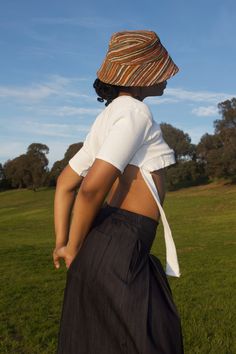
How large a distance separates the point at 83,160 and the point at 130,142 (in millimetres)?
499

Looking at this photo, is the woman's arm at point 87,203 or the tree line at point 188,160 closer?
the woman's arm at point 87,203

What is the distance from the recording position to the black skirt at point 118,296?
2287 millimetres

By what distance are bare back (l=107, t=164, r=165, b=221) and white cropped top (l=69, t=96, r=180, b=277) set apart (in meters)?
0.04

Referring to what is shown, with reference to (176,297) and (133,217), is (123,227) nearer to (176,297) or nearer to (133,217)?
(133,217)

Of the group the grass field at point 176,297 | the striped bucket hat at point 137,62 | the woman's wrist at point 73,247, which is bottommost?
the grass field at point 176,297

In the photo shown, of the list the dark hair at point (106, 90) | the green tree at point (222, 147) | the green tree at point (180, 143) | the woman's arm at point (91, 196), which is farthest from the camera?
the green tree at point (180, 143)

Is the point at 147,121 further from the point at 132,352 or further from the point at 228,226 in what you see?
the point at 228,226

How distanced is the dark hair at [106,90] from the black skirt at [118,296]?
2.19 ft

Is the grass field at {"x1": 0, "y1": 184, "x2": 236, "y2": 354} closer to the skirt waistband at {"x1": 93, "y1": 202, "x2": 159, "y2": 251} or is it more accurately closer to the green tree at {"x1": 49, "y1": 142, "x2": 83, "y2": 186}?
the skirt waistband at {"x1": 93, "y1": 202, "x2": 159, "y2": 251}

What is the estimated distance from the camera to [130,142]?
229 centimetres

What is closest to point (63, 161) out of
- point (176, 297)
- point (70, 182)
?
point (176, 297)

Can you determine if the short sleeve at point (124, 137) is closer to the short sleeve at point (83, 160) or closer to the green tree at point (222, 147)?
the short sleeve at point (83, 160)

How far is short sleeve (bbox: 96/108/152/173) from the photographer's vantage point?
89.0 inches

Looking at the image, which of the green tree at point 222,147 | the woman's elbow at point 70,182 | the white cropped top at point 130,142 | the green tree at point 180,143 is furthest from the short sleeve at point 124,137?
the green tree at point 180,143
